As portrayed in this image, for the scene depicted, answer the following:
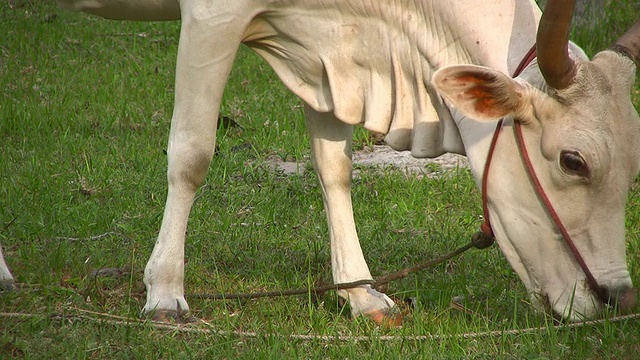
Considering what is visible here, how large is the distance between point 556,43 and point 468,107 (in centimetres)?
38

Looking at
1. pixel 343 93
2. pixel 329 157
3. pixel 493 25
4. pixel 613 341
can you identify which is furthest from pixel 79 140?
pixel 613 341

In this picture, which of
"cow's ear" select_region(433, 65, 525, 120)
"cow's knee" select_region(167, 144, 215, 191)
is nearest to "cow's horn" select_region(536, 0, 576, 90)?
"cow's ear" select_region(433, 65, 525, 120)

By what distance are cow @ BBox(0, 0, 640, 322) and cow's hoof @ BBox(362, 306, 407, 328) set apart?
14 millimetres

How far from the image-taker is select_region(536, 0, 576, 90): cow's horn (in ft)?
10.9

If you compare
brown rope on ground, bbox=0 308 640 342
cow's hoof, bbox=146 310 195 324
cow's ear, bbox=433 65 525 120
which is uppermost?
cow's ear, bbox=433 65 525 120

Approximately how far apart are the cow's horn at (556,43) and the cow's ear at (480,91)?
0.42 ft

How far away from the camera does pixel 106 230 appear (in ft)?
16.6

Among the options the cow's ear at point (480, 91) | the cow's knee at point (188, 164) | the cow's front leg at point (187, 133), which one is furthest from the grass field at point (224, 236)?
the cow's ear at point (480, 91)

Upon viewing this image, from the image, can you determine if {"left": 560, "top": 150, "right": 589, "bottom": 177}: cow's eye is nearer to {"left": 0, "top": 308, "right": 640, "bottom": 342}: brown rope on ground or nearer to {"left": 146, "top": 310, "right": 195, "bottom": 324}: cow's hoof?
{"left": 0, "top": 308, "right": 640, "bottom": 342}: brown rope on ground

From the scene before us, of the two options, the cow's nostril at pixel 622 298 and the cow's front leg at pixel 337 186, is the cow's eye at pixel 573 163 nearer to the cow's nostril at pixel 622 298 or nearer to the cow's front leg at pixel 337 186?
the cow's nostril at pixel 622 298

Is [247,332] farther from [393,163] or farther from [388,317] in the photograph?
[393,163]

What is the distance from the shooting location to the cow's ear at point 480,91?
3506mm

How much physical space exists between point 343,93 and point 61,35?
5414 mm

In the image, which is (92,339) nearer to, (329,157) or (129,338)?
(129,338)
